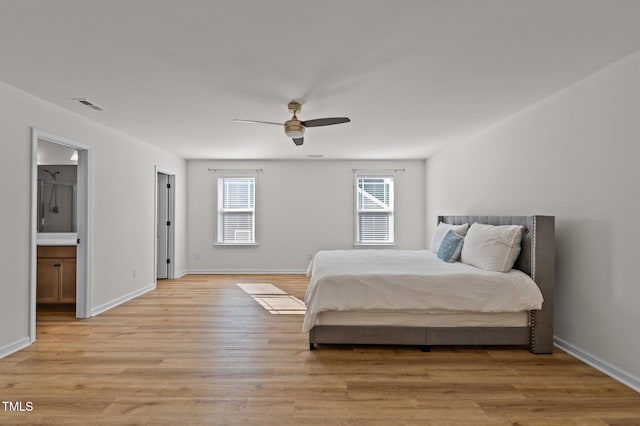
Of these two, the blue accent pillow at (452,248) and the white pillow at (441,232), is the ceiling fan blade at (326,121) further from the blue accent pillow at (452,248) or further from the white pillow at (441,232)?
the white pillow at (441,232)

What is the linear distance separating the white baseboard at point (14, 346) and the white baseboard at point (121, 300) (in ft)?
3.30

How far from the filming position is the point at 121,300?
5000 millimetres

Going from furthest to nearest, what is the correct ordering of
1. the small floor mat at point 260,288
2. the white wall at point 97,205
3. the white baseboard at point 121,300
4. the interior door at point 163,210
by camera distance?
the interior door at point 163,210 < the small floor mat at point 260,288 < the white baseboard at point 121,300 < the white wall at point 97,205

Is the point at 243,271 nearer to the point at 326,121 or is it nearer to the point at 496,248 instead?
the point at 326,121

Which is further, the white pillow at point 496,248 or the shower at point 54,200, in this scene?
the shower at point 54,200

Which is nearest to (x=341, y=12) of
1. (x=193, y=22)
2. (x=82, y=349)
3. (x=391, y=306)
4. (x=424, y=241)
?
(x=193, y=22)

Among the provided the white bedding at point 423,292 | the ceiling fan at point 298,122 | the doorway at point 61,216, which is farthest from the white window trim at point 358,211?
the doorway at point 61,216

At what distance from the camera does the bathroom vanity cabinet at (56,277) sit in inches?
178

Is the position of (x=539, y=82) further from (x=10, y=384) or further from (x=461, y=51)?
(x=10, y=384)

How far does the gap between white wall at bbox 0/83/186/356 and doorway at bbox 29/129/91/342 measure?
0.07 m

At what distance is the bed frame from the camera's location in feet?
10.3

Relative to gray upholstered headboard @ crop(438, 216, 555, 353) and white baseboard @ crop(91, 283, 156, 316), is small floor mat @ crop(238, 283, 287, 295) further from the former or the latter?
gray upholstered headboard @ crop(438, 216, 555, 353)

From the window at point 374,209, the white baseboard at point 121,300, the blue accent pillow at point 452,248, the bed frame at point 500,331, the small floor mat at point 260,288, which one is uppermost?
the window at point 374,209

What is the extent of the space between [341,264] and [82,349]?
8.58 ft
